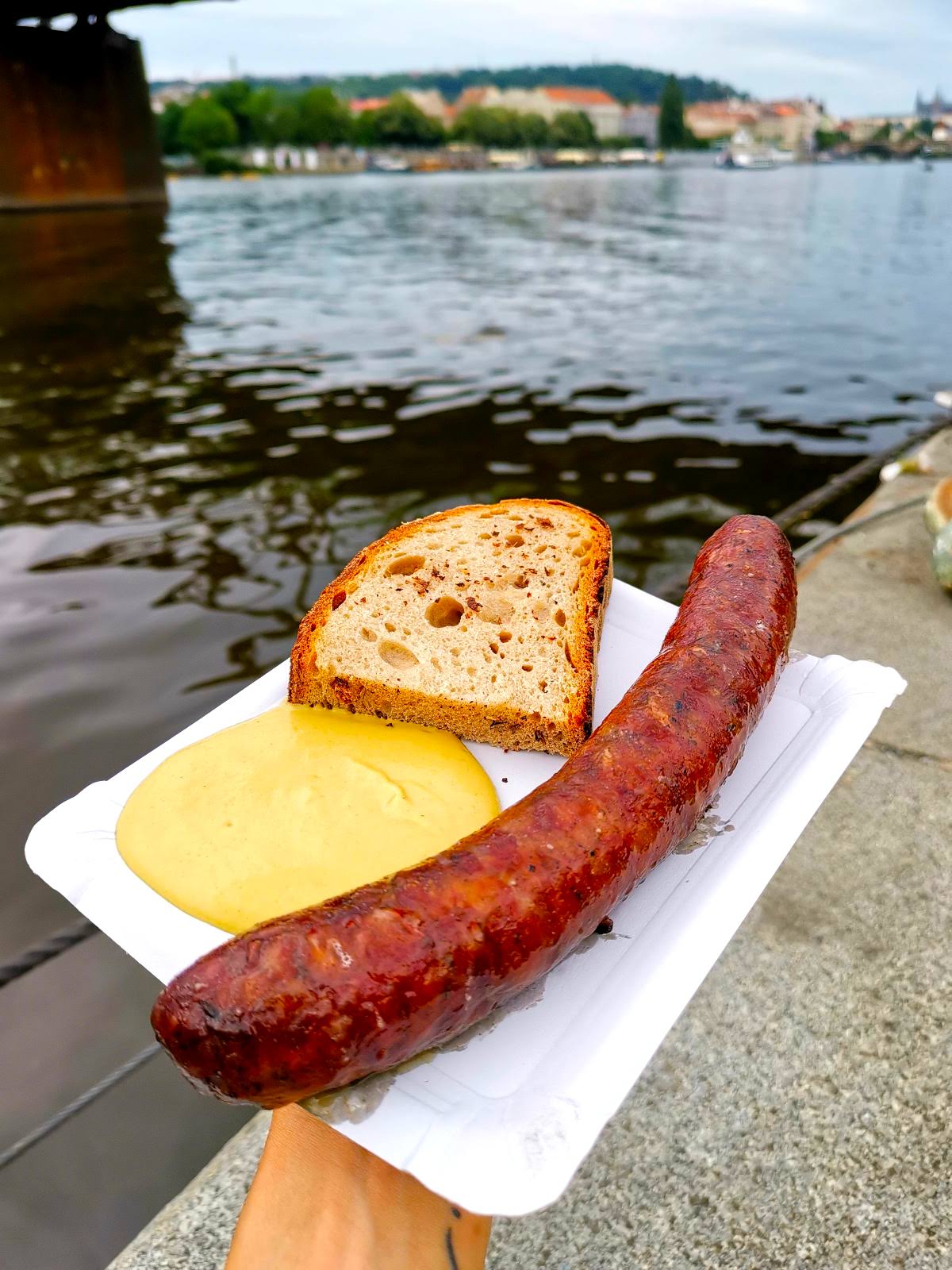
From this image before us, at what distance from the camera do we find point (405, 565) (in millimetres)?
2213

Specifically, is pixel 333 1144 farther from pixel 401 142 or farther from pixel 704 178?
pixel 401 142

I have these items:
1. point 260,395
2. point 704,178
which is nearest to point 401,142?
point 704,178

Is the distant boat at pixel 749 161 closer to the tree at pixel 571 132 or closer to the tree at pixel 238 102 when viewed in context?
the tree at pixel 571 132

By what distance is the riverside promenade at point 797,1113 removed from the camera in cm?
169

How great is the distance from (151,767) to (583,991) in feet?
2.88

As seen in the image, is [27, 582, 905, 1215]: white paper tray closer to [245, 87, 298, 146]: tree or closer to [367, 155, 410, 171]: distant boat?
[245, 87, 298, 146]: tree

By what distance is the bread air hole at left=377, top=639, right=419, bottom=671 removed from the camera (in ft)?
6.45

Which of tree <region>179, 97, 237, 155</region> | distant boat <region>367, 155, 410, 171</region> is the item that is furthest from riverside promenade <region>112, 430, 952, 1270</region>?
distant boat <region>367, 155, 410, 171</region>

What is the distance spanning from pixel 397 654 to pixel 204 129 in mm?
88897

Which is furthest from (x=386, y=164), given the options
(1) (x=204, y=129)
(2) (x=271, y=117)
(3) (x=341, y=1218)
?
(3) (x=341, y=1218)

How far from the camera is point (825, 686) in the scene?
1860 millimetres

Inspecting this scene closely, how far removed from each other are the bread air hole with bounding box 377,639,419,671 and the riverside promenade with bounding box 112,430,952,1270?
3.51ft

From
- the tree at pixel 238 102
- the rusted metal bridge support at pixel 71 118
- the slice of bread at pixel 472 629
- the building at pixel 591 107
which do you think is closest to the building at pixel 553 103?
the building at pixel 591 107

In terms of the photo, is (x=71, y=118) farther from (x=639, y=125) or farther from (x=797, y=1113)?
(x=639, y=125)
